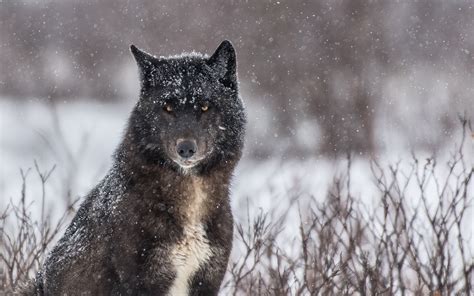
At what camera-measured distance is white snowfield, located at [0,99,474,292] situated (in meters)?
8.33

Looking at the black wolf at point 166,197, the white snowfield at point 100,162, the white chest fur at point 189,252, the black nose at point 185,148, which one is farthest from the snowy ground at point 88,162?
the black nose at point 185,148

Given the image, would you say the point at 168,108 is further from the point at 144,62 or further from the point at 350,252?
the point at 350,252

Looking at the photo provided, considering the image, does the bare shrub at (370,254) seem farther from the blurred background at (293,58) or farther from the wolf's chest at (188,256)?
the blurred background at (293,58)

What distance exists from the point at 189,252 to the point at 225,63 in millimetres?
1037

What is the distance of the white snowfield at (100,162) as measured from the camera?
27.3 ft

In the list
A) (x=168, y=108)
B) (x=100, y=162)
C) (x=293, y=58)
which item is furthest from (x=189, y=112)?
(x=293, y=58)

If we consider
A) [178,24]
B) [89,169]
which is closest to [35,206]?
[89,169]

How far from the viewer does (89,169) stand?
1191 cm

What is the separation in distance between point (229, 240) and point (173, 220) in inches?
12.9

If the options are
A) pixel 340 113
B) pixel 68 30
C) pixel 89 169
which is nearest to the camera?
pixel 89 169

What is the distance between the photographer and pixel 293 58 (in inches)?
613

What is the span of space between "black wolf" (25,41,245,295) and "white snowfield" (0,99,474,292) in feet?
9.45

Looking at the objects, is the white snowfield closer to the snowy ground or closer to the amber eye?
the snowy ground

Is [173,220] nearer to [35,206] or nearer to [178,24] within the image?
[35,206]
